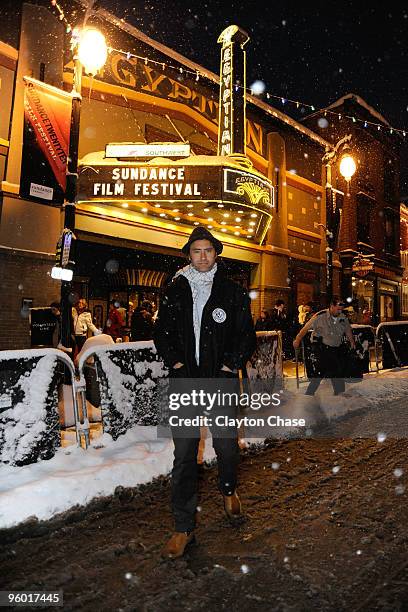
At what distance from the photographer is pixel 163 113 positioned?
14.4 meters

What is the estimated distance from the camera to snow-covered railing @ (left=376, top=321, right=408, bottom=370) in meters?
11.1

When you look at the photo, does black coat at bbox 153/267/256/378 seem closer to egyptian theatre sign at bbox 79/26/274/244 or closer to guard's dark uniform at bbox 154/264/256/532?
guard's dark uniform at bbox 154/264/256/532

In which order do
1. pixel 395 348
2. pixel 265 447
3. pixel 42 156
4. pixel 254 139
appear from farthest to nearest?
1. pixel 254 139
2. pixel 395 348
3. pixel 42 156
4. pixel 265 447

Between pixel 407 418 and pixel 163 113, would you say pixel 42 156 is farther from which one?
pixel 407 418

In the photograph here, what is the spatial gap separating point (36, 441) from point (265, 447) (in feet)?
8.35

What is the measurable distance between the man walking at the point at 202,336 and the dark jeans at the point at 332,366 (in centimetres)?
503

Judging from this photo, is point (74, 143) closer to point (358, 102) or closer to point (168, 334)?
point (168, 334)

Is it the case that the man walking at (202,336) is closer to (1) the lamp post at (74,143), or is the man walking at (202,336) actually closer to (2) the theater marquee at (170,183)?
(1) the lamp post at (74,143)

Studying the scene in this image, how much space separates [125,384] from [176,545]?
2403 millimetres

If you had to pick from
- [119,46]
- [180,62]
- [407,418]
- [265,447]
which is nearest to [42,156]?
[119,46]

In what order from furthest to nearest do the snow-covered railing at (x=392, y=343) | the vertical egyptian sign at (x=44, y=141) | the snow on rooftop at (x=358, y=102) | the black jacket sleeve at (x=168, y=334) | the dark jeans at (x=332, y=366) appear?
the snow on rooftop at (x=358, y=102), the snow-covered railing at (x=392, y=343), the vertical egyptian sign at (x=44, y=141), the dark jeans at (x=332, y=366), the black jacket sleeve at (x=168, y=334)

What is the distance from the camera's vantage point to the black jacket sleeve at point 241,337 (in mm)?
2986

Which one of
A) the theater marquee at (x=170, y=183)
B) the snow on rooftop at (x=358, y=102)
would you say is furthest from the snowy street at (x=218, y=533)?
the snow on rooftop at (x=358, y=102)

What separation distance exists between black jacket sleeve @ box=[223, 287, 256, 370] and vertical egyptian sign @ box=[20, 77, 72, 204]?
9.15m
